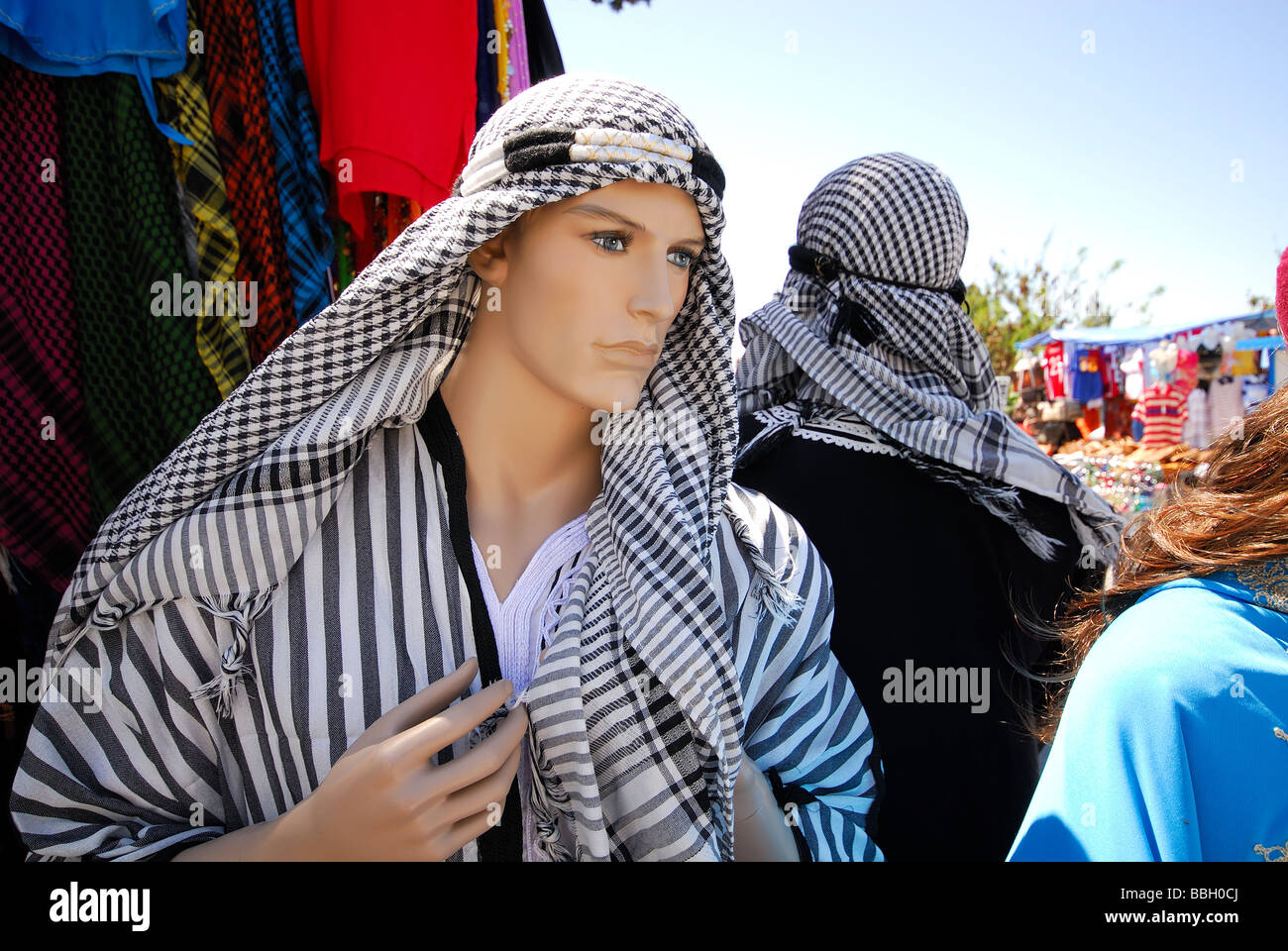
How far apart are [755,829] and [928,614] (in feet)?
3.13

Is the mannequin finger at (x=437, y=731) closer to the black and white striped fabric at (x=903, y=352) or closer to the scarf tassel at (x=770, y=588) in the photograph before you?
the scarf tassel at (x=770, y=588)

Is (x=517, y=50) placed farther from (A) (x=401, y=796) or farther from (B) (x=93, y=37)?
(A) (x=401, y=796)

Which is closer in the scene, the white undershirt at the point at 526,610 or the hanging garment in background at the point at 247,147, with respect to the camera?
the white undershirt at the point at 526,610

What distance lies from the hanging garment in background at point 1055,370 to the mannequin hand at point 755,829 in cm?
1334

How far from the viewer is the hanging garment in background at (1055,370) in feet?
42.3

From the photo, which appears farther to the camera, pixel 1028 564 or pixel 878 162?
pixel 878 162

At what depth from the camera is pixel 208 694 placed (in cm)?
120

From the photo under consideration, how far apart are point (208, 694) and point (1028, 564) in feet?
6.12

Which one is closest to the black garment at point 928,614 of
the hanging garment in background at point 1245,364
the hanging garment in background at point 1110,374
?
the hanging garment in background at point 1245,364

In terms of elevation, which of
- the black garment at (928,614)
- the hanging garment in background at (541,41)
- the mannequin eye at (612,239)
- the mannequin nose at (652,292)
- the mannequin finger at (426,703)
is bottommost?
the black garment at (928,614)

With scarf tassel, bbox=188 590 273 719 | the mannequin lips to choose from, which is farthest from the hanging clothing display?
scarf tassel, bbox=188 590 273 719

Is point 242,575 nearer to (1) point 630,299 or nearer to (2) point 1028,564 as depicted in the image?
(1) point 630,299

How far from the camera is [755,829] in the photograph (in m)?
1.24
